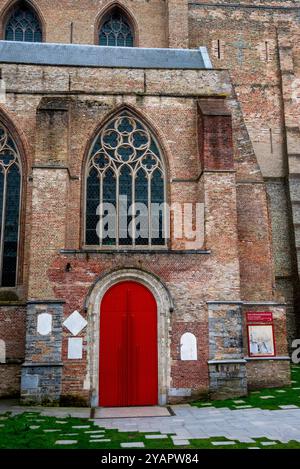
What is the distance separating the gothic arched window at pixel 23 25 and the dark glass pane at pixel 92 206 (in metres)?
10.9

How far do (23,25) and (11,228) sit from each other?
12.5 metres

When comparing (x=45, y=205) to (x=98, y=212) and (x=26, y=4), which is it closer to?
(x=98, y=212)

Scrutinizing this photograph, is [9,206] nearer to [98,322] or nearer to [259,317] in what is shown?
[98,322]

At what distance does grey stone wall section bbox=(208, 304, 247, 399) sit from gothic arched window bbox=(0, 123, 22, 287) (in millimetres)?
5887

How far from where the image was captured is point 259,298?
13.8 metres

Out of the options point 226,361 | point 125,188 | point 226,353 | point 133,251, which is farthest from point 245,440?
point 125,188

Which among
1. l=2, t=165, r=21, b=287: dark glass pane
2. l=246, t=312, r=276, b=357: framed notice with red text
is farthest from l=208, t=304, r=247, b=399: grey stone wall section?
l=2, t=165, r=21, b=287: dark glass pane

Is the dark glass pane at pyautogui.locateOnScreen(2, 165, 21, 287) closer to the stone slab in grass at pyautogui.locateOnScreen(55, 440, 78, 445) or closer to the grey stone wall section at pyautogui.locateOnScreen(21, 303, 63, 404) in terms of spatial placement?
the grey stone wall section at pyautogui.locateOnScreen(21, 303, 63, 404)

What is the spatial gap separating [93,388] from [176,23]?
55.2ft

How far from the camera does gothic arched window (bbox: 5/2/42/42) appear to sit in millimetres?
21406

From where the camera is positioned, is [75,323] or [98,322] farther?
[98,322]

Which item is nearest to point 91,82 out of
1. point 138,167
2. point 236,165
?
point 138,167

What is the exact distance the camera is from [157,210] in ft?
45.8

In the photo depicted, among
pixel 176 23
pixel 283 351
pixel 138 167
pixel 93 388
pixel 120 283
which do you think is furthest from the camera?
pixel 176 23
